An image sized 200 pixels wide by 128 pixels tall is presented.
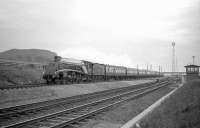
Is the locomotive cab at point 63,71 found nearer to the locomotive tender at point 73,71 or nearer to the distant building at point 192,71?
the locomotive tender at point 73,71

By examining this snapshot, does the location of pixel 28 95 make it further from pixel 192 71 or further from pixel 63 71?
pixel 192 71

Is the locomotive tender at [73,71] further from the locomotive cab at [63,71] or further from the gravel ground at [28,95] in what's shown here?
the gravel ground at [28,95]

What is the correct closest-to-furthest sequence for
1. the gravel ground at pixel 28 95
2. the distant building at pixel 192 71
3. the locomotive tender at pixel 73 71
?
the gravel ground at pixel 28 95
the locomotive tender at pixel 73 71
the distant building at pixel 192 71

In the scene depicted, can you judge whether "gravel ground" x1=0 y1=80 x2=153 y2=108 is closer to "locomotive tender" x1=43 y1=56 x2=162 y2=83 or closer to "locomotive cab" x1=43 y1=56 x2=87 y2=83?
"locomotive cab" x1=43 y1=56 x2=87 y2=83

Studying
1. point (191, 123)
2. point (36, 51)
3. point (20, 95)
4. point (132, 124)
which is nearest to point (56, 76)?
point (20, 95)

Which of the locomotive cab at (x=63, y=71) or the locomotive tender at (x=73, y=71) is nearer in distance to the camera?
the locomotive cab at (x=63, y=71)

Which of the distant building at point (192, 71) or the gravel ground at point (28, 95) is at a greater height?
the distant building at point (192, 71)

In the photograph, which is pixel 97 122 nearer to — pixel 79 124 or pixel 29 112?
pixel 79 124

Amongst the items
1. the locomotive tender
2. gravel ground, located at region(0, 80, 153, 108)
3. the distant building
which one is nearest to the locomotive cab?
the locomotive tender

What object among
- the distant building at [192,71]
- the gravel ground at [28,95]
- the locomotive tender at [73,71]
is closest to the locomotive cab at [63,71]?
the locomotive tender at [73,71]

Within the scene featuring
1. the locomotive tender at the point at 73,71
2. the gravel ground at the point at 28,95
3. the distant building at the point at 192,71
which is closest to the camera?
the gravel ground at the point at 28,95

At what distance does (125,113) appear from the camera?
1255 centimetres

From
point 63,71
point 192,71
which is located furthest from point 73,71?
point 192,71

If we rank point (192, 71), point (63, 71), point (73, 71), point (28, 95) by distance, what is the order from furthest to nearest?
point (192, 71) → point (73, 71) → point (63, 71) → point (28, 95)
